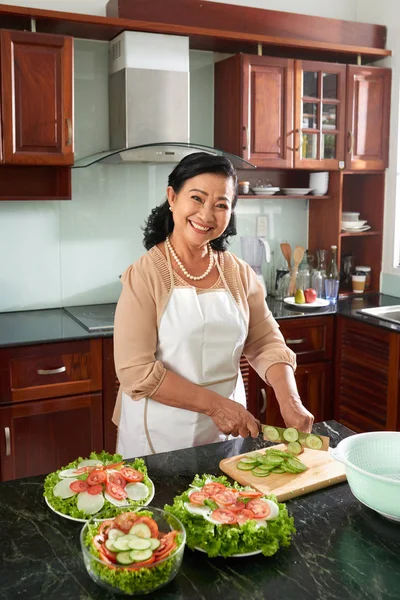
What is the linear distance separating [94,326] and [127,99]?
1.06m

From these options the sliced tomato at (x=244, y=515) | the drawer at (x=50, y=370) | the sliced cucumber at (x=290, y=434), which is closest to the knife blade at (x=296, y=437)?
the sliced cucumber at (x=290, y=434)

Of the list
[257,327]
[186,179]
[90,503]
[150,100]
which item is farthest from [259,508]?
[150,100]

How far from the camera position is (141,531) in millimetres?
1216

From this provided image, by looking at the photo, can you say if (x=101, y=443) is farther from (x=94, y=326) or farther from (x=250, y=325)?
(x=250, y=325)

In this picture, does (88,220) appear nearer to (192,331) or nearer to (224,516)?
(192,331)

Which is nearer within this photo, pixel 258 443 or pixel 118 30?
pixel 258 443

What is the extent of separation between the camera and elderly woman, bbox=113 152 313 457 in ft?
6.19

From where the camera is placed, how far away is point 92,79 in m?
3.39

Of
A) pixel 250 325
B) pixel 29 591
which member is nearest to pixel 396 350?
pixel 250 325

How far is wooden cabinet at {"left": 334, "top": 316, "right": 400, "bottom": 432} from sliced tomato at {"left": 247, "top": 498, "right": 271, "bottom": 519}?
2027 millimetres

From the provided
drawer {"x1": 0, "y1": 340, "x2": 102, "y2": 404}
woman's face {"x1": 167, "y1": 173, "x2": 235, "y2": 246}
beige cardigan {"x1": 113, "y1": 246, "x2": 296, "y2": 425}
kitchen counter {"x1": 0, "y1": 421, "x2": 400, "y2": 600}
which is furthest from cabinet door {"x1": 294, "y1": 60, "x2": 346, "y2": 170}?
kitchen counter {"x1": 0, "y1": 421, "x2": 400, "y2": 600}

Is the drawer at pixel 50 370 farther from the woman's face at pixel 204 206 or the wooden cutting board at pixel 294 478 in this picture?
the wooden cutting board at pixel 294 478

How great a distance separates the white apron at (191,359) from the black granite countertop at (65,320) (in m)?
0.86

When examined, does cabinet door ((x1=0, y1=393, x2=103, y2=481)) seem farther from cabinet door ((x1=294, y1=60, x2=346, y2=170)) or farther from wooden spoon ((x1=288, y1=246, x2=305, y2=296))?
cabinet door ((x1=294, y1=60, x2=346, y2=170))
